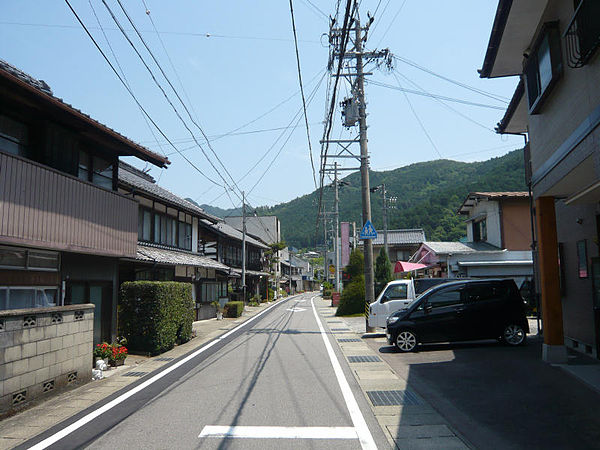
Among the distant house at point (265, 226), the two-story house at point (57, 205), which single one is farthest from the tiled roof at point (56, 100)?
the distant house at point (265, 226)

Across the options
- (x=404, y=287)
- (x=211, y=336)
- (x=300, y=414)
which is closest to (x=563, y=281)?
(x=404, y=287)

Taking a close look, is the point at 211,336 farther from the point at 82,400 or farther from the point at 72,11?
the point at 72,11

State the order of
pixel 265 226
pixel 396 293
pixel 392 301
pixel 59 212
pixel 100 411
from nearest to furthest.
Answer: pixel 100 411 < pixel 59 212 < pixel 392 301 < pixel 396 293 < pixel 265 226

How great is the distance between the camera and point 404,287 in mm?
17594

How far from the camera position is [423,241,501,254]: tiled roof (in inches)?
1017

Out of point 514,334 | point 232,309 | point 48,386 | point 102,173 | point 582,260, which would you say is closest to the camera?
point 48,386

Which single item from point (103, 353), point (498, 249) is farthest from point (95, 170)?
point (498, 249)

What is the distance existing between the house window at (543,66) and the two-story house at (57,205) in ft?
32.4

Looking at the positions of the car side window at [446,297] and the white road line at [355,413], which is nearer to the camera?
the white road line at [355,413]

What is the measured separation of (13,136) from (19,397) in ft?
Answer: 19.0

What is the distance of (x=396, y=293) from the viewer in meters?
17.6

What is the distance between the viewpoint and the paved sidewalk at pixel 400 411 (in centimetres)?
556

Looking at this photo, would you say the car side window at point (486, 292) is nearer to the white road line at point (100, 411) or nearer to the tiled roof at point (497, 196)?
the white road line at point (100, 411)

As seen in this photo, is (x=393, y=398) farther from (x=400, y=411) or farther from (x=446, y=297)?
(x=446, y=297)
